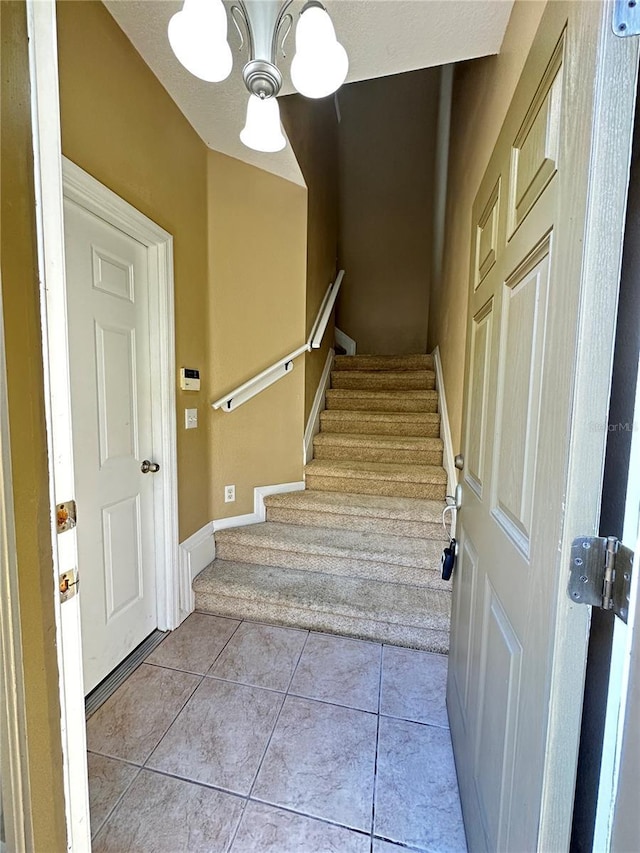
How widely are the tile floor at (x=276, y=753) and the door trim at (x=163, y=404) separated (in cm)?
28

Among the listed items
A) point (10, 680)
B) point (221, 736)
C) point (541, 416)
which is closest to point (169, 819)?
point (221, 736)

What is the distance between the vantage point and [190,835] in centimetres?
104

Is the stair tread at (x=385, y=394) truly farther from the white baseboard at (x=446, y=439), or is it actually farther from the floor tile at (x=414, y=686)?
the floor tile at (x=414, y=686)

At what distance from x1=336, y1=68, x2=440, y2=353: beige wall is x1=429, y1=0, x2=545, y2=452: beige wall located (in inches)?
57.9

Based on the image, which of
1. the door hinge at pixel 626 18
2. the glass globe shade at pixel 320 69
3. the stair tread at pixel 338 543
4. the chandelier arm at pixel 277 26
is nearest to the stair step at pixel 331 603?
the stair tread at pixel 338 543

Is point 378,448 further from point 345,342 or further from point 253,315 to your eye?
point 345,342

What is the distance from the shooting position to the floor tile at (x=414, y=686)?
1.46 metres

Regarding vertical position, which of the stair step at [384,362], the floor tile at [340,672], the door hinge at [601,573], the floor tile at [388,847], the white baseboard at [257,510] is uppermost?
the stair step at [384,362]

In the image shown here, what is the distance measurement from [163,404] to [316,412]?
4.90 feet

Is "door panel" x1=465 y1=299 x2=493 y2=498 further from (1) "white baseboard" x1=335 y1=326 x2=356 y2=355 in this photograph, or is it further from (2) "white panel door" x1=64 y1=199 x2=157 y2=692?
(1) "white baseboard" x1=335 y1=326 x2=356 y2=355

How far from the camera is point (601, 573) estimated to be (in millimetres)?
489

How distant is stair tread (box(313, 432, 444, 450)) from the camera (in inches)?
110

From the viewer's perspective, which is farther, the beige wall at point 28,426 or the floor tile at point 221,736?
the floor tile at point 221,736

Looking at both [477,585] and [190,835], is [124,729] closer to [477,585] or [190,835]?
[190,835]
